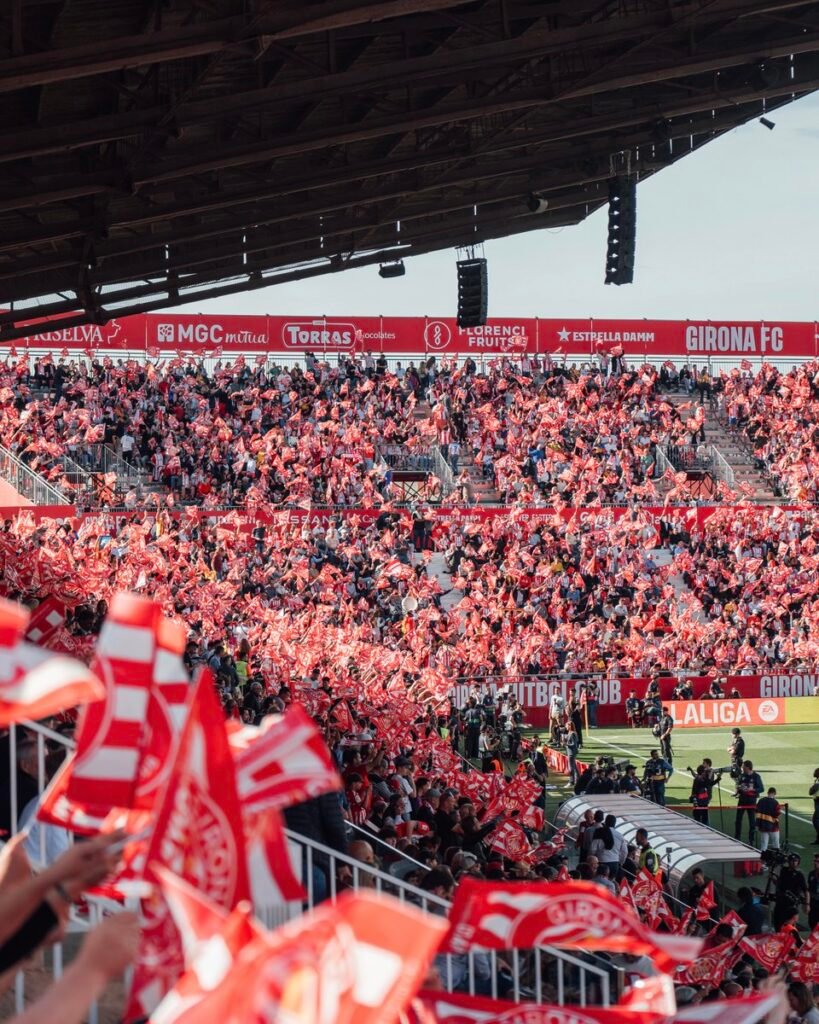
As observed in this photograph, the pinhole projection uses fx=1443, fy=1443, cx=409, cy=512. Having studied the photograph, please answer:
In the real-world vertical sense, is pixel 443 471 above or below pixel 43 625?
above

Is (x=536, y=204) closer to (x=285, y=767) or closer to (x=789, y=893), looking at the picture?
(x=789, y=893)

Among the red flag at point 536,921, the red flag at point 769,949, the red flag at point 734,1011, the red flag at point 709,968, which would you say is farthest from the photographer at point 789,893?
the red flag at point 536,921

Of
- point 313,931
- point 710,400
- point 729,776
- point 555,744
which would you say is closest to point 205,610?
point 555,744

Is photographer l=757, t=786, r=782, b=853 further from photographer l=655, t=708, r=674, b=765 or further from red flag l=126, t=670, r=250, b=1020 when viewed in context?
red flag l=126, t=670, r=250, b=1020

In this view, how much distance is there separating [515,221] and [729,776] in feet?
39.2

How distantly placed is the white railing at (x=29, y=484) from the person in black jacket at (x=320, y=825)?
2389 centimetres

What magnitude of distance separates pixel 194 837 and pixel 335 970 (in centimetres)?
117

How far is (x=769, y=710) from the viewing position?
34.3m

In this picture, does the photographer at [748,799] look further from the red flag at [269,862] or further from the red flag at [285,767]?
the red flag at [285,767]

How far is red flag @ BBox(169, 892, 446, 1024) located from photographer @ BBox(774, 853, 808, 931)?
48.0 ft

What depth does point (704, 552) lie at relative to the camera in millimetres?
42812

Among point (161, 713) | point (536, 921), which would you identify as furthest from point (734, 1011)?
point (161, 713)

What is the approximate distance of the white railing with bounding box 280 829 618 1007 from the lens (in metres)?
7.42

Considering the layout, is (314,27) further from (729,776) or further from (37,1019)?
(729,776)
